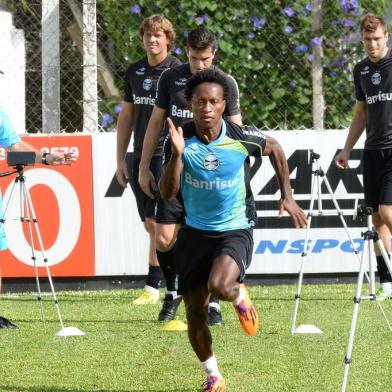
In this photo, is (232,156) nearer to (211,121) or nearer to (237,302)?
(211,121)

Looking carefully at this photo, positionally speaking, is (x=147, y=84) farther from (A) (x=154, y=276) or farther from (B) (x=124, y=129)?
(A) (x=154, y=276)

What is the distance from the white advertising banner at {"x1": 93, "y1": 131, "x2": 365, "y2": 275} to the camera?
11.9m

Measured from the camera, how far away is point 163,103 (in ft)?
30.4

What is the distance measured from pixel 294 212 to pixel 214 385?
3.64 ft

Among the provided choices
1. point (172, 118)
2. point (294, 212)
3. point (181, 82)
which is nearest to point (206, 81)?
point (294, 212)

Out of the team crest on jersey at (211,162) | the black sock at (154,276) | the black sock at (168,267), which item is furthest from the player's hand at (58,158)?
the team crest on jersey at (211,162)

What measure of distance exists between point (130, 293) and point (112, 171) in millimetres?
1245

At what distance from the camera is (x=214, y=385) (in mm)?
6570

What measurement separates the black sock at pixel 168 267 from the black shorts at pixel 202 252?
2.79 m

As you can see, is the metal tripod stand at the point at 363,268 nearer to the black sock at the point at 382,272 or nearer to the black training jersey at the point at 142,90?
the black sock at the point at 382,272

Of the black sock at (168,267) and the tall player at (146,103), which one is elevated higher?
the tall player at (146,103)

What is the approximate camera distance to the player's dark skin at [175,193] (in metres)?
6.51

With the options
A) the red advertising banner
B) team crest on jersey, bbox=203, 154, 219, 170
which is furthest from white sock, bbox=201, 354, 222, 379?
the red advertising banner

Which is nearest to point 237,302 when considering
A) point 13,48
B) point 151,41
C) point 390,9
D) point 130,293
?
point 151,41
